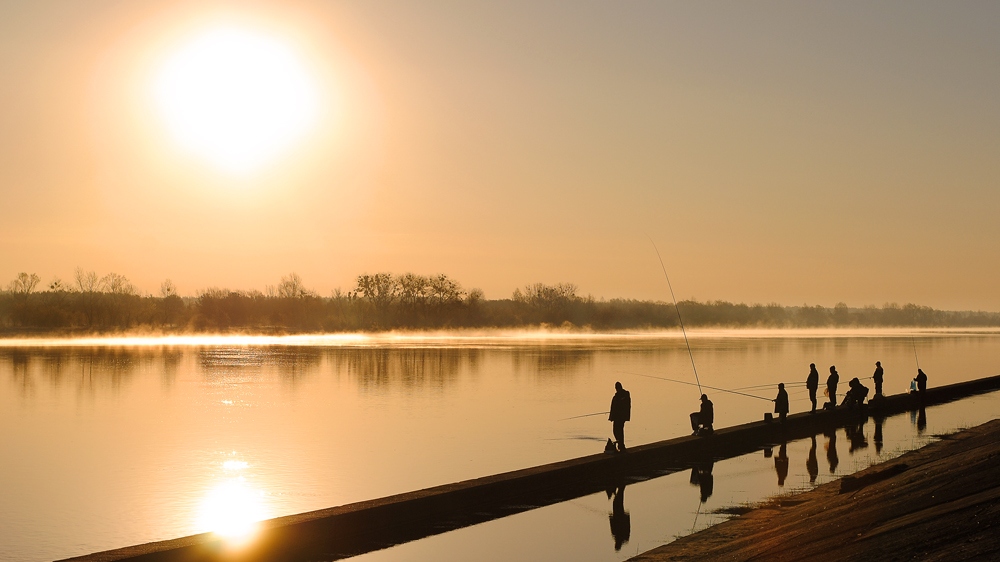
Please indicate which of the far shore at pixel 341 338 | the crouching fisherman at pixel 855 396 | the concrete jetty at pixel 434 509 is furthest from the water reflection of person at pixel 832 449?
the far shore at pixel 341 338

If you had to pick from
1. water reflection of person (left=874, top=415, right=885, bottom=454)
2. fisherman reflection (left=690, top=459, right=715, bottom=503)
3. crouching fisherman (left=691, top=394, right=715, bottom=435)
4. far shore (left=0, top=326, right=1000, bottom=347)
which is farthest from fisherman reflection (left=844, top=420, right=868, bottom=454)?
far shore (left=0, top=326, right=1000, bottom=347)

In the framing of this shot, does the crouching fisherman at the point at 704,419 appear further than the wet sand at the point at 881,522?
Yes

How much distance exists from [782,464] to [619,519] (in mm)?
8017

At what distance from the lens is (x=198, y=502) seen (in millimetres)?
21031

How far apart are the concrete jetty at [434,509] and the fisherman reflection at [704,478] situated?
0.30 metres

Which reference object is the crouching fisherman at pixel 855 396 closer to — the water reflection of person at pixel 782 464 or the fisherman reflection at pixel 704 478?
the water reflection of person at pixel 782 464

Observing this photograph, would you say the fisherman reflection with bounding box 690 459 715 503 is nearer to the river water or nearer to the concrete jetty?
the river water

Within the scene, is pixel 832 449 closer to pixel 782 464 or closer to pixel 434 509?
pixel 782 464

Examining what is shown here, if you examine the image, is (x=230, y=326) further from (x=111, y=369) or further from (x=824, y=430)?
(x=824, y=430)

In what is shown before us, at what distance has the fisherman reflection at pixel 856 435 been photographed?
2730cm

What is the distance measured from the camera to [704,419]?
2469 centimetres

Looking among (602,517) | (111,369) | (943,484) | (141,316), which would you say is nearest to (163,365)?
(111,369)

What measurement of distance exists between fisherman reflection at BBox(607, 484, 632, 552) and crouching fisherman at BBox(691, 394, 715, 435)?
5.38 meters

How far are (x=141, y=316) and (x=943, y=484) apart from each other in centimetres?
16015
